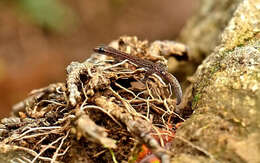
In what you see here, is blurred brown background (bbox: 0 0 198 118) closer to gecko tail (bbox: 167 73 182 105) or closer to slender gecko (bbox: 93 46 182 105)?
slender gecko (bbox: 93 46 182 105)

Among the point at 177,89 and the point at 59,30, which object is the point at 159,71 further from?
the point at 59,30

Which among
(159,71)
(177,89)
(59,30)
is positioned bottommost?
(177,89)

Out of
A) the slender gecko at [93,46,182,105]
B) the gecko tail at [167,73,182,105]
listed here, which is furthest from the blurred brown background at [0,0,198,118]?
the gecko tail at [167,73,182,105]

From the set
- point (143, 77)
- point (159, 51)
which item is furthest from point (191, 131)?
point (159, 51)

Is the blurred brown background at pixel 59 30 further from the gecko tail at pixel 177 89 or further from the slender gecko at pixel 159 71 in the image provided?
the gecko tail at pixel 177 89

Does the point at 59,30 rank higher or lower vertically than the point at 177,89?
higher

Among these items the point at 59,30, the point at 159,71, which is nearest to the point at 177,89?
the point at 159,71

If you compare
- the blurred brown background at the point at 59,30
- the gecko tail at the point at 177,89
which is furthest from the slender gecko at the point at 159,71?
the blurred brown background at the point at 59,30

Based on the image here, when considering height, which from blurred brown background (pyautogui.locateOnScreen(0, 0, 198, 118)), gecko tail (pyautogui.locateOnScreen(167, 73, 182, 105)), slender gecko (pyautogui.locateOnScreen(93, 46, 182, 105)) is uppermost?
blurred brown background (pyautogui.locateOnScreen(0, 0, 198, 118))

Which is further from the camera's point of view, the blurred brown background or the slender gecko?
the blurred brown background
